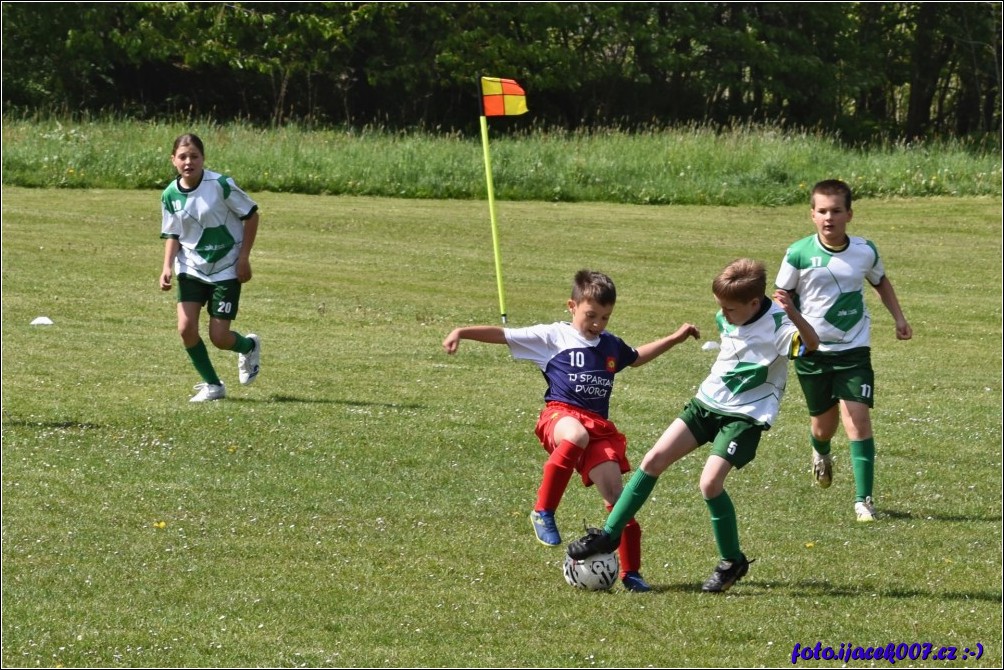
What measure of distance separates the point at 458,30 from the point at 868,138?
13.0 m

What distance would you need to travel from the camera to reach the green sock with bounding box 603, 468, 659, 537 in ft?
23.6

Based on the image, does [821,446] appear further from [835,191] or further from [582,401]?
[582,401]

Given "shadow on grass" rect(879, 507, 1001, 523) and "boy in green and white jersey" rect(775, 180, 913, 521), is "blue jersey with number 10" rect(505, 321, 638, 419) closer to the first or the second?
"boy in green and white jersey" rect(775, 180, 913, 521)

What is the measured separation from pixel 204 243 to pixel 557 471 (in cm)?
564

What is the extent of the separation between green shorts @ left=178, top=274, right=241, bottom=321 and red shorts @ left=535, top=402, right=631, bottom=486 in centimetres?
531

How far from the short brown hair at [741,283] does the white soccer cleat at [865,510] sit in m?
2.50

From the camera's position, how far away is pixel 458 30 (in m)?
42.3

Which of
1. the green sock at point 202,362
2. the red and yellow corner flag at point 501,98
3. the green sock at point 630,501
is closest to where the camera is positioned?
the green sock at point 630,501

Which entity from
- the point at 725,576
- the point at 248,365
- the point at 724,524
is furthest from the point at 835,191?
the point at 248,365

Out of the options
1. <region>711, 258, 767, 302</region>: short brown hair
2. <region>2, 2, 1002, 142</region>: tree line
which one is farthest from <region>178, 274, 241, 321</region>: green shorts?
<region>2, 2, 1002, 142</region>: tree line

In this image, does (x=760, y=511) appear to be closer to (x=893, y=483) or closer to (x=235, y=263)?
(x=893, y=483)

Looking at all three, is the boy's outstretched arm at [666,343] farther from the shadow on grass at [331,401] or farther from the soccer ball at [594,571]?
the shadow on grass at [331,401]

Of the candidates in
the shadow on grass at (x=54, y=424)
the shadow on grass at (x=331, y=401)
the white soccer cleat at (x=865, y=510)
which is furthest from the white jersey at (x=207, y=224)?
the white soccer cleat at (x=865, y=510)

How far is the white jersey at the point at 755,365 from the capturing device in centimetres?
722
